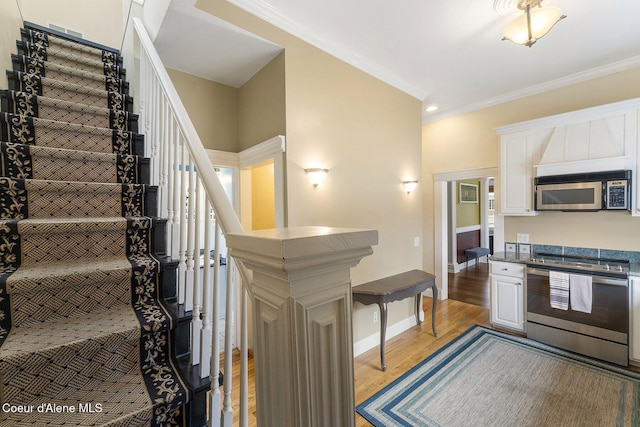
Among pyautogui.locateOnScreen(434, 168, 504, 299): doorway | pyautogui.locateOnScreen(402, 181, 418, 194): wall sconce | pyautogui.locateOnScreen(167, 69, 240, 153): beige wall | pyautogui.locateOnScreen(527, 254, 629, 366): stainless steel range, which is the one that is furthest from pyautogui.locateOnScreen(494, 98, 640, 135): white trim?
pyautogui.locateOnScreen(167, 69, 240, 153): beige wall

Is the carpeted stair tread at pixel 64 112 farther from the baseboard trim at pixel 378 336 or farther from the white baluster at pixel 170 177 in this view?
the baseboard trim at pixel 378 336

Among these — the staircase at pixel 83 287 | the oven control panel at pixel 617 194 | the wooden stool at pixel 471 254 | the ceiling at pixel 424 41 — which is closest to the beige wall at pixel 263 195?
the ceiling at pixel 424 41

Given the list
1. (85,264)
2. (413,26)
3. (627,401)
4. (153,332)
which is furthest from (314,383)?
(627,401)

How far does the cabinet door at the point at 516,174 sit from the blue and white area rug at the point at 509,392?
166cm

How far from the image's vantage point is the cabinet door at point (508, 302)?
328cm

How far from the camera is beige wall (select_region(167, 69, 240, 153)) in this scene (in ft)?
9.23

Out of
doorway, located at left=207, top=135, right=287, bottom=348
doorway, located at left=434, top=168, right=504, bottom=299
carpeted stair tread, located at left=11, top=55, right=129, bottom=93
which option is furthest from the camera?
doorway, located at left=434, top=168, right=504, bottom=299

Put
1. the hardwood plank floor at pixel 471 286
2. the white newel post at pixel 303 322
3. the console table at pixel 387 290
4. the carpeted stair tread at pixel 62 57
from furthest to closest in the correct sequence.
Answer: the hardwood plank floor at pixel 471 286, the console table at pixel 387 290, the carpeted stair tread at pixel 62 57, the white newel post at pixel 303 322

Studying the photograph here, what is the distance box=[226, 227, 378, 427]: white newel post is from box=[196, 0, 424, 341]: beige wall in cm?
187

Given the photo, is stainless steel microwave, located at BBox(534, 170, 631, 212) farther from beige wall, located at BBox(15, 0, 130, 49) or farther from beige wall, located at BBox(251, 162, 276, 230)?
beige wall, located at BBox(15, 0, 130, 49)

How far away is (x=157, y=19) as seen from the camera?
2139 millimetres

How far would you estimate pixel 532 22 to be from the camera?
210 centimetres

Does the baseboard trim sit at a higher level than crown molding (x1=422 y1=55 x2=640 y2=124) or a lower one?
lower

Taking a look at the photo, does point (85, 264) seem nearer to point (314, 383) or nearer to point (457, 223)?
point (314, 383)
